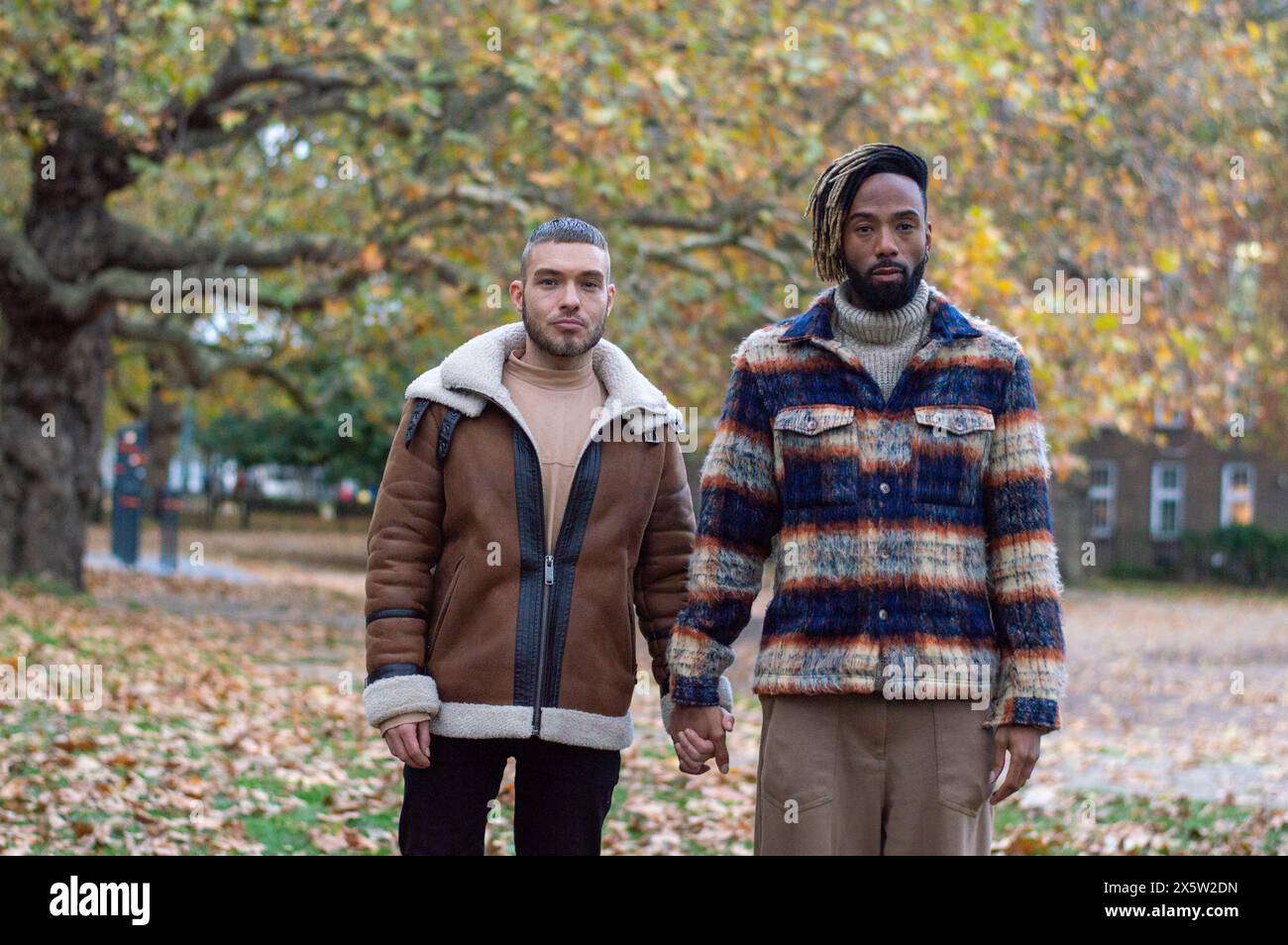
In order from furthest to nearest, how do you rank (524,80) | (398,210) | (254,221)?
(254,221) < (398,210) < (524,80)

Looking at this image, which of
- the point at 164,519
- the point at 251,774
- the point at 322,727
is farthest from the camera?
the point at 164,519

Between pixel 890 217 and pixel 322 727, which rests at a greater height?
pixel 890 217

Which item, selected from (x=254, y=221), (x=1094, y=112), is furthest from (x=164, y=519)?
(x=1094, y=112)

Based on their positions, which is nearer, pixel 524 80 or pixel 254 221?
pixel 524 80

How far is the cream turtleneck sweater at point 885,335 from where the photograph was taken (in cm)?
326

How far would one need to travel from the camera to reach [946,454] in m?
3.18

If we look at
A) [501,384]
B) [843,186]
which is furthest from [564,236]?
[843,186]

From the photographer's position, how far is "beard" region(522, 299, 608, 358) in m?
3.46

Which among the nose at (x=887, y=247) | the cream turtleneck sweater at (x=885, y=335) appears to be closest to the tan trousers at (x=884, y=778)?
the cream turtleneck sweater at (x=885, y=335)

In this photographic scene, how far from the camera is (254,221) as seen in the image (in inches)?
662
